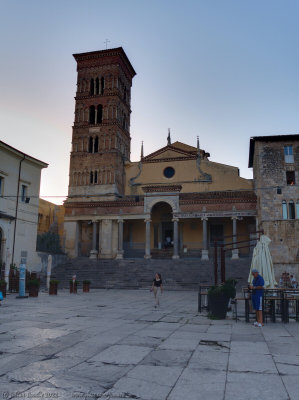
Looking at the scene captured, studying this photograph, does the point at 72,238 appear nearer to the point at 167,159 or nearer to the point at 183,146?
the point at 167,159

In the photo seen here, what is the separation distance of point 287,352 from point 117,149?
1353 inches

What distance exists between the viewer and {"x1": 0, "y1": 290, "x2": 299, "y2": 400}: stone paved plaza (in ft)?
14.7

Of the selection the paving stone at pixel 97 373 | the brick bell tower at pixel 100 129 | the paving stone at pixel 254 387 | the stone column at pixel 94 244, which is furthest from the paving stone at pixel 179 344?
the brick bell tower at pixel 100 129

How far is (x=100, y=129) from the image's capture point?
132ft

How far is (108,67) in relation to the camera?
41.8 meters

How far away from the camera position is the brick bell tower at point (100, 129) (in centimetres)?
3894

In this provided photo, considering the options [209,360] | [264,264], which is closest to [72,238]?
[264,264]

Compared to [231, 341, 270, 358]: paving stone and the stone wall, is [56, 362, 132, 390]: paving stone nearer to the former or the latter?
[231, 341, 270, 358]: paving stone

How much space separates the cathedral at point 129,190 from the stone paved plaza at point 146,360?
23.5 metres

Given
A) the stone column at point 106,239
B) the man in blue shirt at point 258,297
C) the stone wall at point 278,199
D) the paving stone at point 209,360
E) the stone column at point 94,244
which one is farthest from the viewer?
the stone column at point 106,239

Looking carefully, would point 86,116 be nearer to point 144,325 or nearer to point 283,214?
point 283,214

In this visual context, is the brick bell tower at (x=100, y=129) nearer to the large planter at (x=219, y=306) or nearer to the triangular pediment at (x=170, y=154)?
the triangular pediment at (x=170, y=154)

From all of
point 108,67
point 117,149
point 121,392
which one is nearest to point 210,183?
point 117,149

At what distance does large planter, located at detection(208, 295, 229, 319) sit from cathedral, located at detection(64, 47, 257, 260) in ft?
68.3
